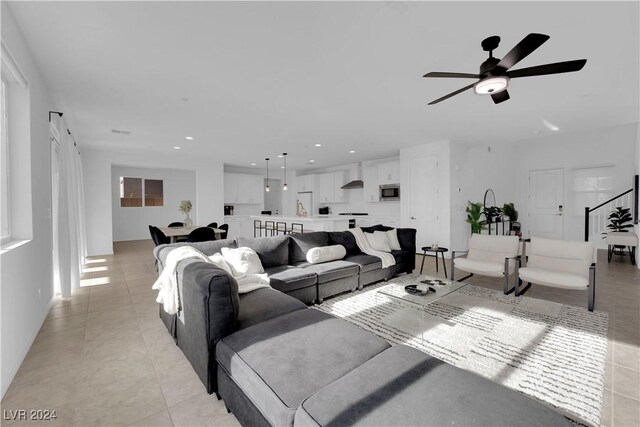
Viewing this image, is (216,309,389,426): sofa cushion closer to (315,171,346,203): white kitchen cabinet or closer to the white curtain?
the white curtain

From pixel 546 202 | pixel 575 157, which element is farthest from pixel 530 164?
pixel 546 202

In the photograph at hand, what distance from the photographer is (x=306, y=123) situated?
502cm

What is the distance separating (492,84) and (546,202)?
280 inches

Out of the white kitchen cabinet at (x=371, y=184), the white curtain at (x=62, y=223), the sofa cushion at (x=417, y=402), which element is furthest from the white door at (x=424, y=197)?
the white curtain at (x=62, y=223)

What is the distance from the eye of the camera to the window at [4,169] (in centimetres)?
234

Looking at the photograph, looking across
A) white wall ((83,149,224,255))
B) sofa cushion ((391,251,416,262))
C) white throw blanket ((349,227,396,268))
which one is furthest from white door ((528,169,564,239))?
white wall ((83,149,224,255))

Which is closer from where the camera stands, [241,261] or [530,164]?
[241,261]

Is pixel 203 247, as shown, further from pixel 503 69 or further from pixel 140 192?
pixel 140 192

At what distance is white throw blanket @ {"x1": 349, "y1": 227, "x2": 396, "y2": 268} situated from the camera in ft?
14.3

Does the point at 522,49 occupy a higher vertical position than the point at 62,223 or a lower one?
higher

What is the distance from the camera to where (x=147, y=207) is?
31.2ft

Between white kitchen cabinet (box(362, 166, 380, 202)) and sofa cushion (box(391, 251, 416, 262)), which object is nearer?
sofa cushion (box(391, 251, 416, 262))

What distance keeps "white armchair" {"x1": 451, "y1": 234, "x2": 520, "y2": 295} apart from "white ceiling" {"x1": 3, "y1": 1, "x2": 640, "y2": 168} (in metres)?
2.04

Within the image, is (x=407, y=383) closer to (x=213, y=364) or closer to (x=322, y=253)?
(x=213, y=364)
